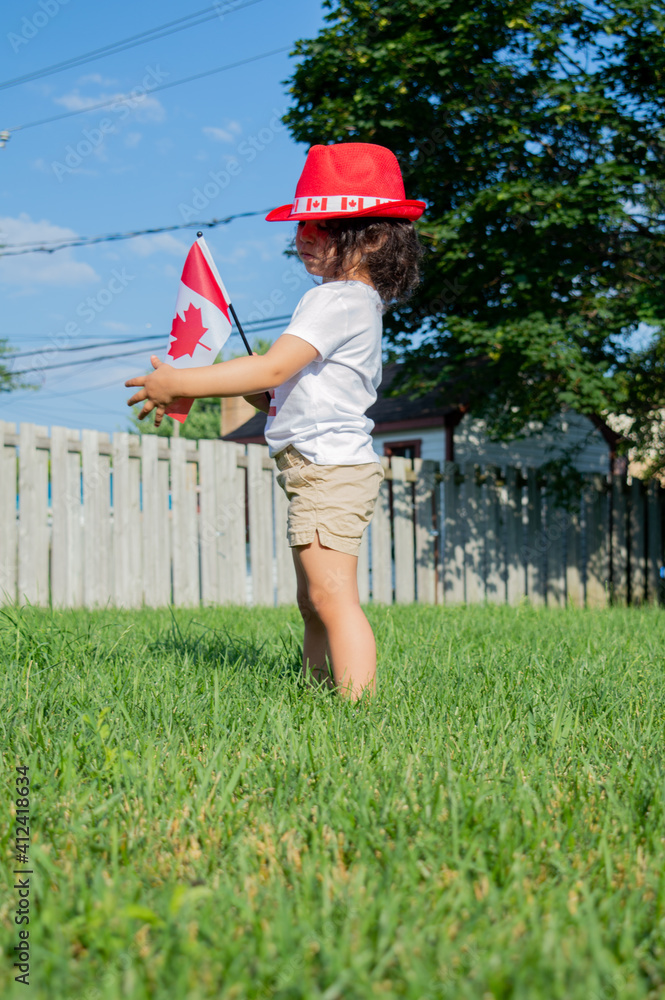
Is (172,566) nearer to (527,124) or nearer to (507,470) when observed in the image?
(507,470)

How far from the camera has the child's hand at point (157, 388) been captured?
2.48 metres

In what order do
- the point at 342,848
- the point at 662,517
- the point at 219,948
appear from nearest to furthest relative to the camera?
the point at 219,948 < the point at 342,848 < the point at 662,517

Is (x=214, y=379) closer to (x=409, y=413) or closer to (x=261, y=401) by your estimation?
(x=261, y=401)

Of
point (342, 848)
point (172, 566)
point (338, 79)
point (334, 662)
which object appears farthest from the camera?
point (338, 79)

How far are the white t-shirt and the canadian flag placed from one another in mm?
427

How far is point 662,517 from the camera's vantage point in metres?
13.0

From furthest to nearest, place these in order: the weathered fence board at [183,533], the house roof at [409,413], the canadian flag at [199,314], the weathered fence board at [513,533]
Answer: the house roof at [409,413] < the weathered fence board at [513,533] < the weathered fence board at [183,533] < the canadian flag at [199,314]

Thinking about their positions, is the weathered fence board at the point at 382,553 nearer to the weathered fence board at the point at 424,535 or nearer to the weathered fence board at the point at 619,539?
the weathered fence board at the point at 424,535

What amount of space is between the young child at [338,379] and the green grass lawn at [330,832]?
348mm

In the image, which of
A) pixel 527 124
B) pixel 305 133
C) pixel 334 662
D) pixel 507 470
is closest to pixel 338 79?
pixel 305 133

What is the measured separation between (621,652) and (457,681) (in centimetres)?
135

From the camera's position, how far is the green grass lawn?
1.13m

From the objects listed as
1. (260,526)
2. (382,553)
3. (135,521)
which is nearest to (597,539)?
(382,553)

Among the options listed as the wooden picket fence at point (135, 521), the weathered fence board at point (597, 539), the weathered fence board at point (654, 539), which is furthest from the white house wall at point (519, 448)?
the wooden picket fence at point (135, 521)
